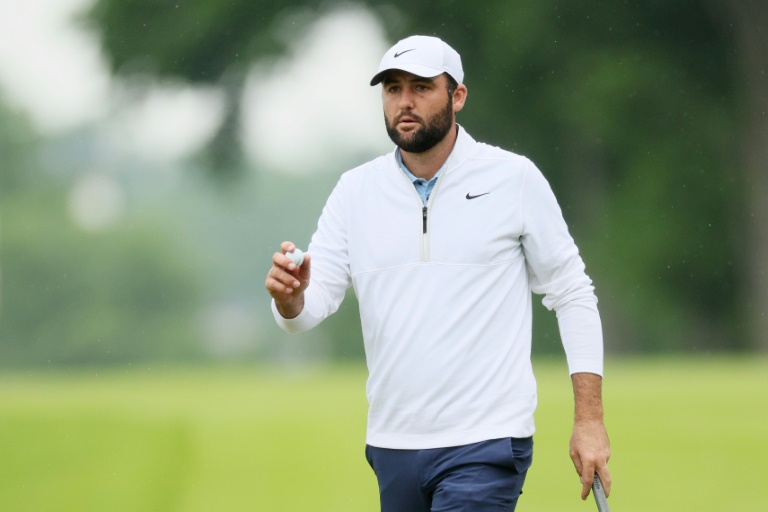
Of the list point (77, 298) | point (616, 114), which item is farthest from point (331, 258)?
point (77, 298)

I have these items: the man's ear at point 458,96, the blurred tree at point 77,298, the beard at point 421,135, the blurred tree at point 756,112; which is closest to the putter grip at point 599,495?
the beard at point 421,135

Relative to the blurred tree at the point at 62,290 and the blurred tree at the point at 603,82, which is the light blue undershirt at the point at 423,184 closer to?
the blurred tree at the point at 603,82

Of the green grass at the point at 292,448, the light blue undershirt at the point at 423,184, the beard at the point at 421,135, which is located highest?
the beard at the point at 421,135

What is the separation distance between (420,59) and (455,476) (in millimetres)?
1146

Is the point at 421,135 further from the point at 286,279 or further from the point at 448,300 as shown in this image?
the point at 286,279

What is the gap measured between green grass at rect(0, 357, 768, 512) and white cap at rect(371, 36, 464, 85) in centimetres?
517

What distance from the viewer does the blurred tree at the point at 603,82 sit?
21891mm

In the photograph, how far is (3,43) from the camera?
95.4 ft

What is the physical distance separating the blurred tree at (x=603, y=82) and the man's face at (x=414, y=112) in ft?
57.3

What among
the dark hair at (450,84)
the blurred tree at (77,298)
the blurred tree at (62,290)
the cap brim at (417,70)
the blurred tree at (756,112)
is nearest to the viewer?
the cap brim at (417,70)

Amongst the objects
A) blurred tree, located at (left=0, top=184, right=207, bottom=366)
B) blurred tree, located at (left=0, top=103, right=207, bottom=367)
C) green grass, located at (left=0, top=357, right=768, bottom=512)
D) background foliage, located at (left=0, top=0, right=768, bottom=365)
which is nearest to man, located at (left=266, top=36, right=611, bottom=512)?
green grass, located at (left=0, top=357, right=768, bottom=512)

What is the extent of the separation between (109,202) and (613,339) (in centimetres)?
1499

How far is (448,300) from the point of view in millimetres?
4008

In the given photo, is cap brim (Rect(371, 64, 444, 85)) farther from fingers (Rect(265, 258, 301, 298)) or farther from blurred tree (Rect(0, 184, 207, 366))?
blurred tree (Rect(0, 184, 207, 366))
